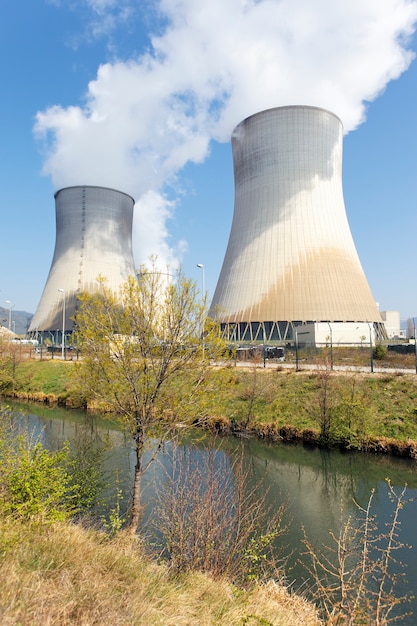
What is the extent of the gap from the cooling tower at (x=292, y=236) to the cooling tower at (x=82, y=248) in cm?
1224

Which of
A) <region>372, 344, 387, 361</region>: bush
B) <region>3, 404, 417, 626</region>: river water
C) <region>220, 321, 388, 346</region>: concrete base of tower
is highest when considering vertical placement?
<region>220, 321, 388, 346</region>: concrete base of tower

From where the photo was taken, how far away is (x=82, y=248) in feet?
101

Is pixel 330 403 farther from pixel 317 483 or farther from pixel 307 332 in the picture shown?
pixel 307 332

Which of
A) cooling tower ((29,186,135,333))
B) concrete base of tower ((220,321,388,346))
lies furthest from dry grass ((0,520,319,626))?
cooling tower ((29,186,135,333))

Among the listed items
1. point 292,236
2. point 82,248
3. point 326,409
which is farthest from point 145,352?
point 82,248

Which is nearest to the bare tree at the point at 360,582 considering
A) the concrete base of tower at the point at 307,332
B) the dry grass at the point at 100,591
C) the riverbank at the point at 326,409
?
the dry grass at the point at 100,591

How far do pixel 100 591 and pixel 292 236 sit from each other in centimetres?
2014

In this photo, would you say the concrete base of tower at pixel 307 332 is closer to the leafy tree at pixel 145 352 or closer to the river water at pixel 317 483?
the river water at pixel 317 483

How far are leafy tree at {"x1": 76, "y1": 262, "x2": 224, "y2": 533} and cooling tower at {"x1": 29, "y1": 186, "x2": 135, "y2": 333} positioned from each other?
982 inches

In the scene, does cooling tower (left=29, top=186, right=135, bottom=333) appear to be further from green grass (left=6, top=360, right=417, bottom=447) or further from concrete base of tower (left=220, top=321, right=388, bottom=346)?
green grass (left=6, top=360, right=417, bottom=447)

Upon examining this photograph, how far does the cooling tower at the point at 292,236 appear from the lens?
845 inches

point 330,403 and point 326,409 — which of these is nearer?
point 326,409

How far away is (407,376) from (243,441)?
17.5 ft

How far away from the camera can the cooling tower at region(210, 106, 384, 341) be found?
2145cm
